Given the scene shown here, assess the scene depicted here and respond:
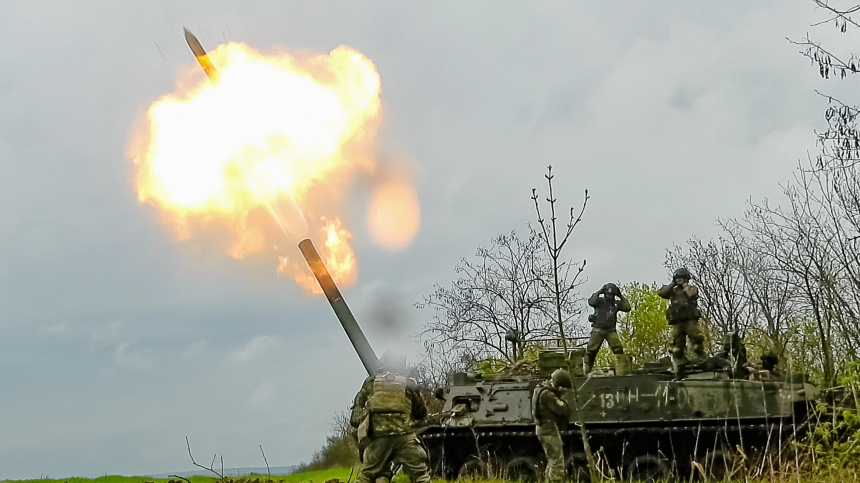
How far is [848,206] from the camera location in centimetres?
1622

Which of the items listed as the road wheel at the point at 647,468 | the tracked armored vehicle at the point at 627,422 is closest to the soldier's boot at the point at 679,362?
the tracked armored vehicle at the point at 627,422

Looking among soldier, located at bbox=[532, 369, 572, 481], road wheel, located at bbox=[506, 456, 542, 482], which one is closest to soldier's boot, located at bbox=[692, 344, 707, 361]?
road wheel, located at bbox=[506, 456, 542, 482]

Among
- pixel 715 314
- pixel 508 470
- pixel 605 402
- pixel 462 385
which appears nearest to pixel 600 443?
pixel 605 402

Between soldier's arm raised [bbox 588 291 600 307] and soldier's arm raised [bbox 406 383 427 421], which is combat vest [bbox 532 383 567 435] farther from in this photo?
soldier's arm raised [bbox 588 291 600 307]

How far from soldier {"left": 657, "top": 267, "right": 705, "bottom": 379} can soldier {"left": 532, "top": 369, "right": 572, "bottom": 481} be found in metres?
3.67

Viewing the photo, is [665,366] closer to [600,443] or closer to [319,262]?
[600,443]

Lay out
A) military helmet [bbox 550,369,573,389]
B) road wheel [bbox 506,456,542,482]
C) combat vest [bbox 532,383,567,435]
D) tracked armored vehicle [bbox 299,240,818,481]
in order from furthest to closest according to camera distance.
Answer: road wheel [bbox 506,456,542,482] < tracked armored vehicle [bbox 299,240,818,481] < combat vest [bbox 532,383,567,435] < military helmet [bbox 550,369,573,389]

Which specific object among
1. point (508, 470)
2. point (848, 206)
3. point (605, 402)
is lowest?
point (508, 470)

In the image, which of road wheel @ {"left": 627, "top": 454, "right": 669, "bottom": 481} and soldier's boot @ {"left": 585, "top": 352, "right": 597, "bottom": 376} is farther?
soldier's boot @ {"left": 585, "top": 352, "right": 597, "bottom": 376}

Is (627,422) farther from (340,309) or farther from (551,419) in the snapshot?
(340,309)

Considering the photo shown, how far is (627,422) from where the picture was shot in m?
14.8

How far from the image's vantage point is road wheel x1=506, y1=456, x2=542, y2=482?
595 inches

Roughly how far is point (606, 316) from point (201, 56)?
876 centimetres

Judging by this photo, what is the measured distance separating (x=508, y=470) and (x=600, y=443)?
1.67 metres
